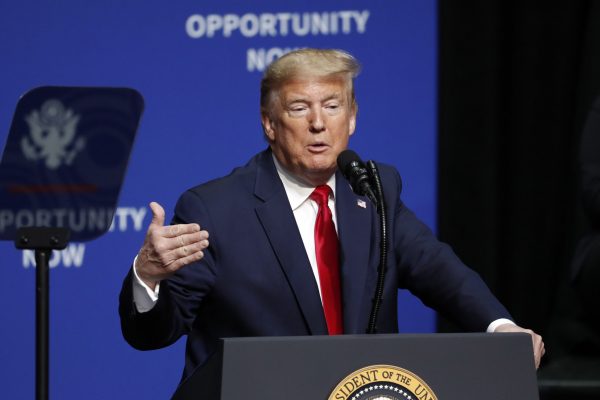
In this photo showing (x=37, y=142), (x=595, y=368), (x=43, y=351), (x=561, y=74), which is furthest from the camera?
(x=561, y=74)

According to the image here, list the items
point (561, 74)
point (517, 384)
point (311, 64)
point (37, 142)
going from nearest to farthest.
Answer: point (517, 384) → point (37, 142) → point (311, 64) → point (561, 74)

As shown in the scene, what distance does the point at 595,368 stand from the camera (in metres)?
3.98

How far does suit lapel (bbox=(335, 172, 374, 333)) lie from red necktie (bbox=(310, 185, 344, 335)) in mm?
30

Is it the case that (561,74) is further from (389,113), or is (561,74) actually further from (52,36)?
(52,36)

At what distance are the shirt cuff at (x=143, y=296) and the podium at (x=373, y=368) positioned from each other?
443 mm

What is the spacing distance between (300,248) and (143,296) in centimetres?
48

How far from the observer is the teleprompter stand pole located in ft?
7.58

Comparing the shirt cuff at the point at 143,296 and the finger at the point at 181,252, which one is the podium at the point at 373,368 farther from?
the shirt cuff at the point at 143,296

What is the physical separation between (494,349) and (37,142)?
3.68 ft

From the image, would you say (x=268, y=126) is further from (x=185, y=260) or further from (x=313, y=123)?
(x=185, y=260)

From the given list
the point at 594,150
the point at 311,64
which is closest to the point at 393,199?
the point at 311,64

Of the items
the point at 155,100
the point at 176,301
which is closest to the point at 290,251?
the point at 176,301

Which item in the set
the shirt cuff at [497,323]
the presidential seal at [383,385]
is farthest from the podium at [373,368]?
the shirt cuff at [497,323]

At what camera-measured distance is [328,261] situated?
2.89m
